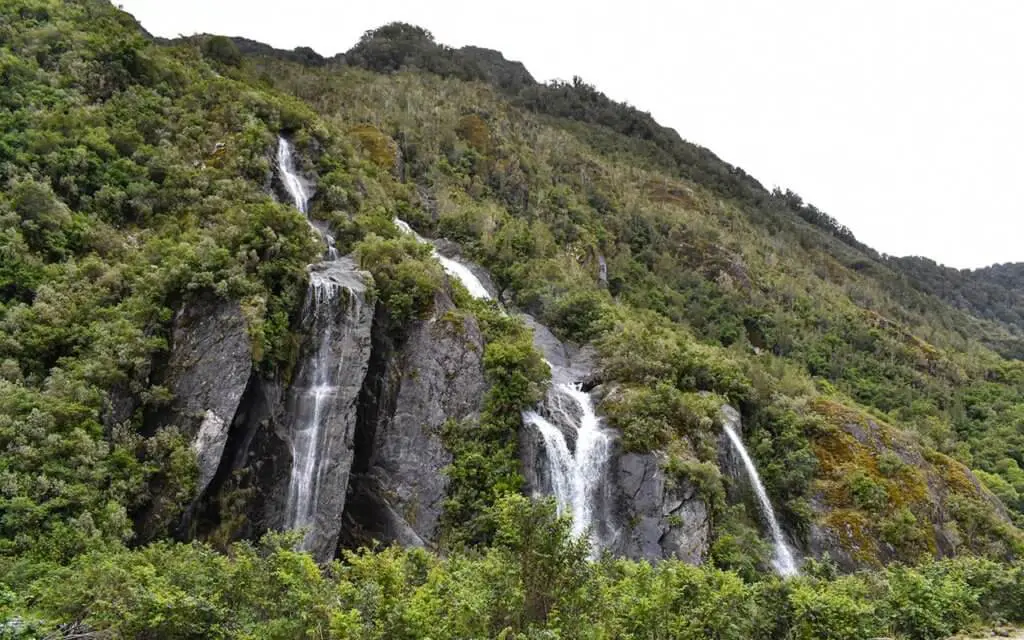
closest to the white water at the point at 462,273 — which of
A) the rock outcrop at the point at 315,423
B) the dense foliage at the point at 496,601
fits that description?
the rock outcrop at the point at 315,423

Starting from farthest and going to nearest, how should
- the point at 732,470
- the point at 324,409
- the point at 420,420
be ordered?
the point at 732,470 → the point at 420,420 → the point at 324,409

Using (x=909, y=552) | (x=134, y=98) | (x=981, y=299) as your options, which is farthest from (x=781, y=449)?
(x=981, y=299)

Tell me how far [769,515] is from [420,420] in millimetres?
14214

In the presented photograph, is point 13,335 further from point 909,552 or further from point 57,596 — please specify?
point 909,552

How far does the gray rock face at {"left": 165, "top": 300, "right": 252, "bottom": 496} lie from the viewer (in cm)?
1798

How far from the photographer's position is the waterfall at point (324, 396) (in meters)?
18.9

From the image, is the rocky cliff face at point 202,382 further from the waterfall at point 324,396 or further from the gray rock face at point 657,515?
the gray rock face at point 657,515

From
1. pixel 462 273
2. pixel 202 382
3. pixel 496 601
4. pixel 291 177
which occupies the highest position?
pixel 291 177

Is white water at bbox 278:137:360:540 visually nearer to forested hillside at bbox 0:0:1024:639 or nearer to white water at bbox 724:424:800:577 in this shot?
forested hillside at bbox 0:0:1024:639

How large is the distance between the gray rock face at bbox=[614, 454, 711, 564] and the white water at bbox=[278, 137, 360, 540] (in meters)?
10.0

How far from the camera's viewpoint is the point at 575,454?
22.9 metres

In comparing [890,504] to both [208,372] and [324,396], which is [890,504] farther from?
[208,372]

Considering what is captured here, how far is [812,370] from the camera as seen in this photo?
44.8 meters

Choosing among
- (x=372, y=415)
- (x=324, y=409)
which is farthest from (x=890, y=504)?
(x=324, y=409)
